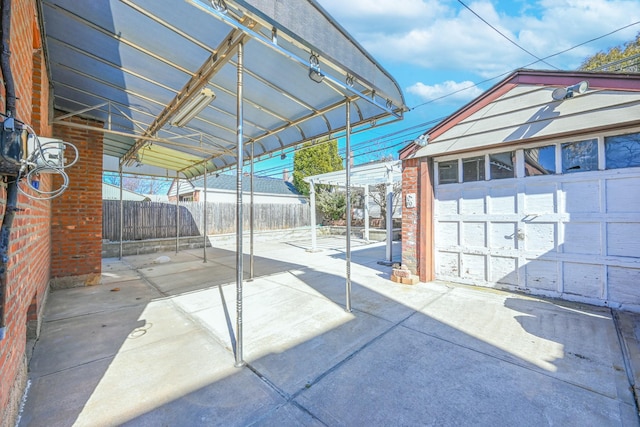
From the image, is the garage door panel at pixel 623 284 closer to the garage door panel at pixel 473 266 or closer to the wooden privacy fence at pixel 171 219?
the garage door panel at pixel 473 266

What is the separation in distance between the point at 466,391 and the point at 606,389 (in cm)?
104

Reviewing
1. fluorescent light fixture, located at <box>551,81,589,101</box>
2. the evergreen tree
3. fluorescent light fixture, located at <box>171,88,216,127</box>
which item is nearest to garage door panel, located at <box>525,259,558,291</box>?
fluorescent light fixture, located at <box>551,81,589,101</box>

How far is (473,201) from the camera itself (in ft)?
14.8

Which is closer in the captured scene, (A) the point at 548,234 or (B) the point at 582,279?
(B) the point at 582,279

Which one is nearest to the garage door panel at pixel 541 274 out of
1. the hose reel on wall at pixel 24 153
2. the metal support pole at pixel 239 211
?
the metal support pole at pixel 239 211

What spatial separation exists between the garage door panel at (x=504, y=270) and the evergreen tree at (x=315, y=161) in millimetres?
15672

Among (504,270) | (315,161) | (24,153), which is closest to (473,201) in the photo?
(504,270)

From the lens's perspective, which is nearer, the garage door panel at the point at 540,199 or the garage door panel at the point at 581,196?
the garage door panel at the point at 581,196

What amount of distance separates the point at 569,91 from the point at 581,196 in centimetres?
140

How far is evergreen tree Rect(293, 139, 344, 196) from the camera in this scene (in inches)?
760

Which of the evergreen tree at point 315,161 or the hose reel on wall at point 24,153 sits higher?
the evergreen tree at point 315,161

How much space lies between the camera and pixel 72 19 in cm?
243

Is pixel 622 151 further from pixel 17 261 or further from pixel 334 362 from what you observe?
pixel 17 261

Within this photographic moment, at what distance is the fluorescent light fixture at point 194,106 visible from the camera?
10.9ft
